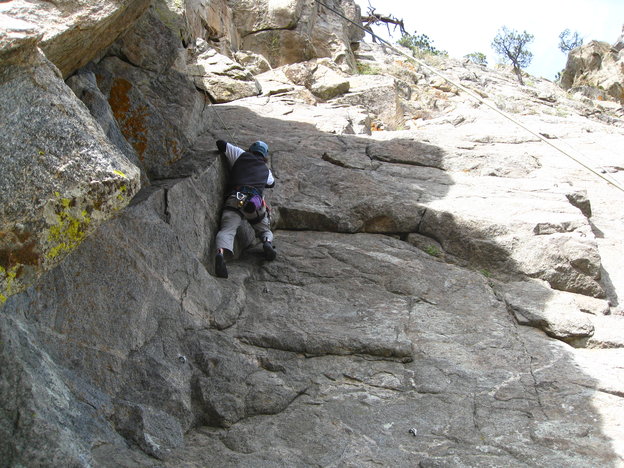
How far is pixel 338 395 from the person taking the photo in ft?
18.5

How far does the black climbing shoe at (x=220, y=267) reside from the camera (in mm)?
6863

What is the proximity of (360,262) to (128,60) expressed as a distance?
3.98 metres

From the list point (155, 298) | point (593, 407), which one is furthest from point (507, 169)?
point (155, 298)

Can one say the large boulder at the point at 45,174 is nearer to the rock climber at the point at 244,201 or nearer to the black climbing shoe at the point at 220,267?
the black climbing shoe at the point at 220,267

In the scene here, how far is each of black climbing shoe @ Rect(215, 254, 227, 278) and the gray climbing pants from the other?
24 cm

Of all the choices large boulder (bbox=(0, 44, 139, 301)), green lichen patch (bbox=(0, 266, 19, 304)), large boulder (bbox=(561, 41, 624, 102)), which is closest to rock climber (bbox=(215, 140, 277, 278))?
large boulder (bbox=(0, 44, 139, 301))

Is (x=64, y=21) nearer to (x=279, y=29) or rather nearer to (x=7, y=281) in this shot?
(x=7, y=281)

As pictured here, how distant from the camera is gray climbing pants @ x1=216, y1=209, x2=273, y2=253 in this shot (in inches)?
283

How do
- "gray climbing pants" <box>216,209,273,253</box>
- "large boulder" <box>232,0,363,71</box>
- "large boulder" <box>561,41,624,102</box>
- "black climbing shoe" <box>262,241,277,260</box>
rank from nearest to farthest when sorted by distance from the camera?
"gray climbing pants" <box>216,209,273,253</box> < "black climbing shoe" <box>262,241,277,260</box> < "large boulder" <box>232,0,363,71</box> < "large boulder" <box>561,41,624,102</box>

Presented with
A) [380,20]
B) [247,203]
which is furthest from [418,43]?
[247,203]

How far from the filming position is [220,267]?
6871mm

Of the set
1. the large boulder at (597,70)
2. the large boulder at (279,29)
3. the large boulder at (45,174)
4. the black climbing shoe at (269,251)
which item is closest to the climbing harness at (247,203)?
the black climbing shoe at (269,251)

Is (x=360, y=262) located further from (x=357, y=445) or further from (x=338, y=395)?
(x=357, y=445)

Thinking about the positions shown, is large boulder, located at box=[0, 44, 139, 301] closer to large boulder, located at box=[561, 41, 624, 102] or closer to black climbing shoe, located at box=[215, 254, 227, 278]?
black climbing shoe, located at box=[215, 254, 227, 278]
